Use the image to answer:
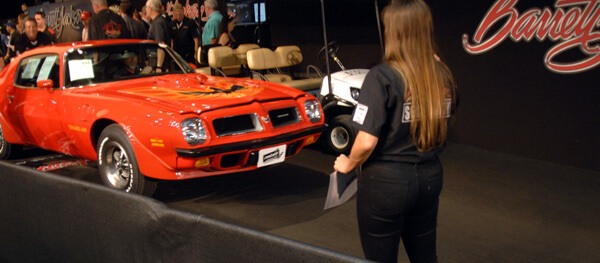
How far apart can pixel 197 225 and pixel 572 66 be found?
17.5 feet

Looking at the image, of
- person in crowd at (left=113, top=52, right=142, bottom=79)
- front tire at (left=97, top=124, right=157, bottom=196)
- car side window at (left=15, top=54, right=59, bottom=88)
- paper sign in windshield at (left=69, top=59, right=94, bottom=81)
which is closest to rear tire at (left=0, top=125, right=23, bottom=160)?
car side window at (left=15, top=54, right=59, bottom=88)

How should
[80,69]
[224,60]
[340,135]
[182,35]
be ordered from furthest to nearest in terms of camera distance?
[182,35]
[224,60]
[340,135]
[80,69]

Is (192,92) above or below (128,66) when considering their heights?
below

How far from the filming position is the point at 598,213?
16.8 feet

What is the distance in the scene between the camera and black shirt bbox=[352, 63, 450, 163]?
2.45 m

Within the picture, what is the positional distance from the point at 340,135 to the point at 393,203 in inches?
187

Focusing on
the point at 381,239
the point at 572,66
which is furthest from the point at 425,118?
the point at 572,66

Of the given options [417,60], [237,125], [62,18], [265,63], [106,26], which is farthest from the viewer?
[62,18]

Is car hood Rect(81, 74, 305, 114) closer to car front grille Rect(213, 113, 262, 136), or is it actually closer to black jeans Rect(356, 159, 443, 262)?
car front grille Rect(213, 113, 262, 136)

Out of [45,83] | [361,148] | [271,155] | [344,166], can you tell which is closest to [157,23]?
[45,83]

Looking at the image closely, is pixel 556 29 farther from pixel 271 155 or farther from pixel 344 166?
pixel 344 166

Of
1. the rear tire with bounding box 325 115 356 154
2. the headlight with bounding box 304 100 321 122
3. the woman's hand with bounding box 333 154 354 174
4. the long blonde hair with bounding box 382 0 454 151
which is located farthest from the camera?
the rear tire with bounding box 325 115 356 154

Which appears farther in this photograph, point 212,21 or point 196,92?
point 212,21

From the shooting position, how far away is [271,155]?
5156mm
